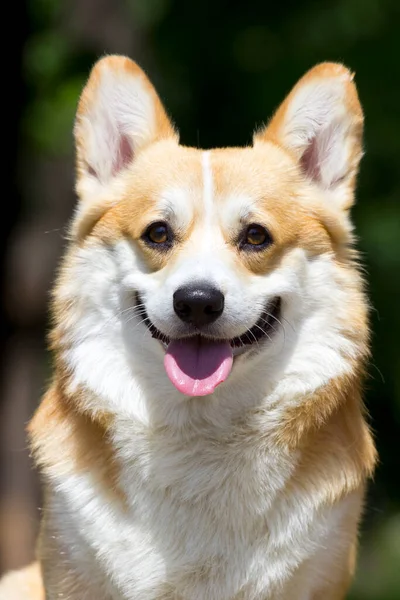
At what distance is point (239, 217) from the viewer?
4.81 m

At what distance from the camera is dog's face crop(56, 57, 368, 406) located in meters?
4.61

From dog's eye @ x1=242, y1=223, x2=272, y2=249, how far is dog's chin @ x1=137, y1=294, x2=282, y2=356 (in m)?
0.28

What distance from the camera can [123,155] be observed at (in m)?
5.35

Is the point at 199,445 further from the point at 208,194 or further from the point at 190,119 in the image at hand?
the point at 190,119

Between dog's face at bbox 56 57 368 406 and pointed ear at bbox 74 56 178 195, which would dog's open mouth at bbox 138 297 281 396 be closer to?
dog's face at bbox 56 57 368 406

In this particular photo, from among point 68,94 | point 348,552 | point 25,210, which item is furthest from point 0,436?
point 348,552

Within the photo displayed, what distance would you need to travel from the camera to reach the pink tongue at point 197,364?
456cm

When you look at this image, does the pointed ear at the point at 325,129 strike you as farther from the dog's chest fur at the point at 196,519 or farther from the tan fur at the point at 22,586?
the tan fur at the point at 22,586

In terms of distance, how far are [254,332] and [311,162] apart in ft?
3.61

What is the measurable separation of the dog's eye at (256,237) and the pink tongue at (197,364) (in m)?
0.52

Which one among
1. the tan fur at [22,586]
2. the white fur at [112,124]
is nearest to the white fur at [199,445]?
the white fur at [112,124]

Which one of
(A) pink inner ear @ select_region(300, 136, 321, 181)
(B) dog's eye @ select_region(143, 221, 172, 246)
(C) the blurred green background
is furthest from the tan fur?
(C) the blurred green background

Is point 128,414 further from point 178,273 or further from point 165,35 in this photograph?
point 165,35

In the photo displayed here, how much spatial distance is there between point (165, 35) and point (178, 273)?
6711 millimetres
